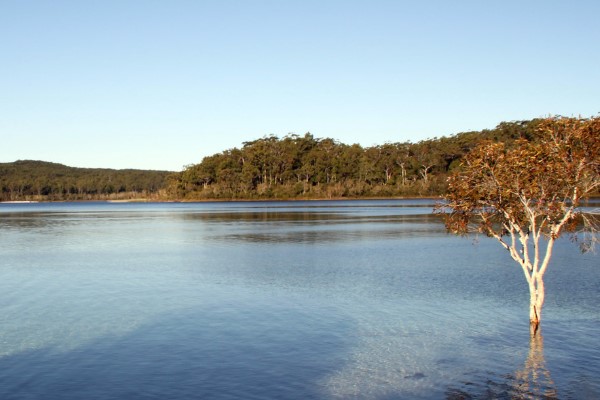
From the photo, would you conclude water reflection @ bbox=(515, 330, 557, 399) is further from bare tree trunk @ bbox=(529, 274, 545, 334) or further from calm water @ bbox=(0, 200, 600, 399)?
bare tree trunk @ bbox=(529, 274, 545, 334)

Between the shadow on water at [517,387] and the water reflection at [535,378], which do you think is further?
the water reflection at [535,378]

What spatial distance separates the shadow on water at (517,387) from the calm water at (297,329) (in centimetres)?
5

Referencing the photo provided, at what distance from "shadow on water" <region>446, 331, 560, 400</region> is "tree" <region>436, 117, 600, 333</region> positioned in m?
4.11

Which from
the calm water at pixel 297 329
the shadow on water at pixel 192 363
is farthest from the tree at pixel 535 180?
the shadow on water at pixel 192 363

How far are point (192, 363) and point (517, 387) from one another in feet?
30.0

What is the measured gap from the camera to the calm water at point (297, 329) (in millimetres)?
15852

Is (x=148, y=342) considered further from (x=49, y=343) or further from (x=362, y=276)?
(x=362, y=276)

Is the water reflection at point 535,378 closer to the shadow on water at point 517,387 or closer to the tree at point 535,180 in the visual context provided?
the shadow on water at point 517,387

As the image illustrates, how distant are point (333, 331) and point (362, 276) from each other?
44.0 feet

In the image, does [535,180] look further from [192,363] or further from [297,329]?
[192,363]

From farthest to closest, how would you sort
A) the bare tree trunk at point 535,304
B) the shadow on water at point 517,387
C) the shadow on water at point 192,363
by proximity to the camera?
the bare tree trunk at point 535,304, the shadow on water at point 192,363, the shadow on water at point 517,387

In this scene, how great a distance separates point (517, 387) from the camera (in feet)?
50.5

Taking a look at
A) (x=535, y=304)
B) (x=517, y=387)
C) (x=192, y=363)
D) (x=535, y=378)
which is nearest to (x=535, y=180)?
(x=535, y=304)

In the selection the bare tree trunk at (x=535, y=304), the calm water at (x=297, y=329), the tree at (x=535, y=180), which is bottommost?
the calm water at (x=297, y=329)
